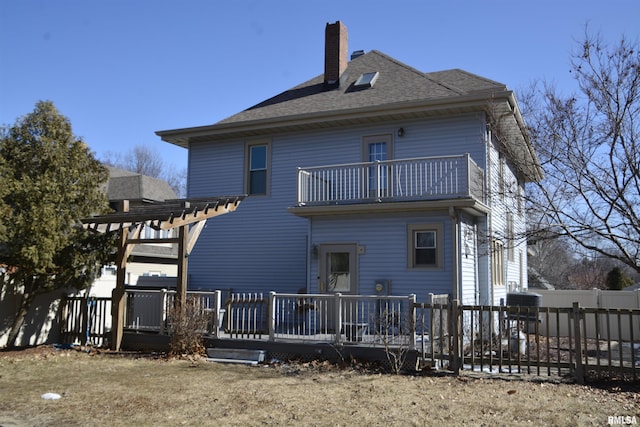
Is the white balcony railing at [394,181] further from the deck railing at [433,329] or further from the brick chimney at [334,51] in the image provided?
the brick chimney at [334,51]

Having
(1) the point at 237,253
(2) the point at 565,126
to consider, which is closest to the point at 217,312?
(1) the point at 237,253

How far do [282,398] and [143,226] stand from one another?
6.28 meters

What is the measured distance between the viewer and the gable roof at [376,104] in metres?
13.8

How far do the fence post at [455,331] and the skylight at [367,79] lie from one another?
9.18m

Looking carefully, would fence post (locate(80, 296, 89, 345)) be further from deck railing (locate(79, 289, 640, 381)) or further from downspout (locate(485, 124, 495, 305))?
downspout (locate(485, 124, 495, 305))

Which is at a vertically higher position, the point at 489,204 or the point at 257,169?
the point at 257,169

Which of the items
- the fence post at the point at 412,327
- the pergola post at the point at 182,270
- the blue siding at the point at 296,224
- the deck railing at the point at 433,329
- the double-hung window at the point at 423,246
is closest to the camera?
the deck railing at the point at 433,329

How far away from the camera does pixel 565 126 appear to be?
12164 millimetres

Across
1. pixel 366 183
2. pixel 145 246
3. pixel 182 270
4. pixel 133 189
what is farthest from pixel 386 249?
pixel 133 189

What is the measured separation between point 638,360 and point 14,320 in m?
14.3

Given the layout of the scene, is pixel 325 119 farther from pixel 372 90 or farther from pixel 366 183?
pixel 366 183

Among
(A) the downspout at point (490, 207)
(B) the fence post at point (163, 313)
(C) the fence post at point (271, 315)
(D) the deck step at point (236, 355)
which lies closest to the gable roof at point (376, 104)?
(A) the downspout at point (490, 207)

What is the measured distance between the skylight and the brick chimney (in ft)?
3.03

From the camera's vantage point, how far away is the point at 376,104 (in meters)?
15.0
